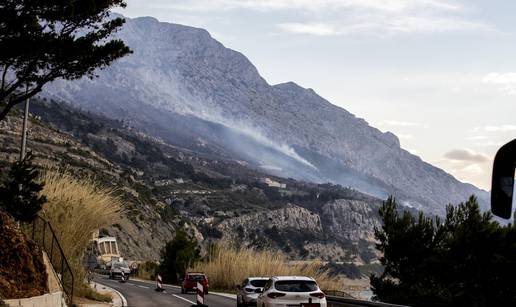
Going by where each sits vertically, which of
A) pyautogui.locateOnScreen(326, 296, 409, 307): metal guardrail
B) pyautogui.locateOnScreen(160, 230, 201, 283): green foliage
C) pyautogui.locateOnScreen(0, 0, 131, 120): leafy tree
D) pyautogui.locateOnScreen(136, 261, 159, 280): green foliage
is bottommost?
pyautogui.locateOnScreen(136, 261, 159, 280): green foliage

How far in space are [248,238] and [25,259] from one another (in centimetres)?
14778

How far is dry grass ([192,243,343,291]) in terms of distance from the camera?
3559 cm

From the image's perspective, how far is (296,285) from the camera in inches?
819

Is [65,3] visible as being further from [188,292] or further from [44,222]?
[188,292]

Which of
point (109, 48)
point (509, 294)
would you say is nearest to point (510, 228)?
point (509, 294)

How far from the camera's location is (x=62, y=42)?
2094cm

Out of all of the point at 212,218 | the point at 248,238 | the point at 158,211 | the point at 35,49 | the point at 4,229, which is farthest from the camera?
the point at 212,218

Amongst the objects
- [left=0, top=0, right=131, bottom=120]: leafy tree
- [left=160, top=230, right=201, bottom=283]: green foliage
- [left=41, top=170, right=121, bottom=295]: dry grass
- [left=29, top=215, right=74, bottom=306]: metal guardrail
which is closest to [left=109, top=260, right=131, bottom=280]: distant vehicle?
[left=160, top=230, right=201, bottom=283]: green foliage

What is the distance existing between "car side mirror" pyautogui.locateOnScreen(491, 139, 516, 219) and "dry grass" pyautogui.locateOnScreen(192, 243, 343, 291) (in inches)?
1183

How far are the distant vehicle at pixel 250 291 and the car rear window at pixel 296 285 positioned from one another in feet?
22.6

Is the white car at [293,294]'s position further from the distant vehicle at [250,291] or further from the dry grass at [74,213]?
the distant vehicle at [250,291]

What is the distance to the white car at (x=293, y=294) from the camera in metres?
20.2

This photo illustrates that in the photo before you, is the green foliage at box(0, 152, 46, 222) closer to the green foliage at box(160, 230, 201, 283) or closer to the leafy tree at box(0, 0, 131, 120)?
the leafy tree at box(0, 0, 131, 120)

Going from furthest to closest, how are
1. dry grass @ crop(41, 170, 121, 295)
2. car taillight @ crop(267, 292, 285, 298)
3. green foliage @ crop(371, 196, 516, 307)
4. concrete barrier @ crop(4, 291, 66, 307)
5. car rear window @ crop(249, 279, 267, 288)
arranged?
green foliage @ crop(371, 196, 516, 307)
car rear window @ crop(249, 279, 267, 288)
dry grass @ crop(41, 170, 121, 295)
car taillight @ crop(267, 292, 285, 298)
concrete barrier @ crop(4, 291, 66, 307)
